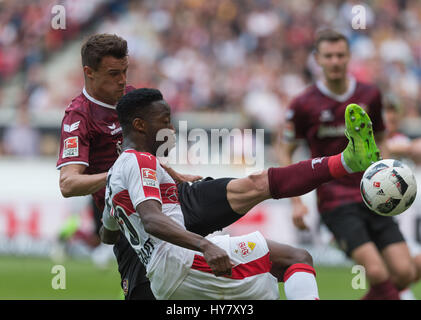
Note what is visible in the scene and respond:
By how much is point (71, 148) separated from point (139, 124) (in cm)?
80

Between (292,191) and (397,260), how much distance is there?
2.38 meters

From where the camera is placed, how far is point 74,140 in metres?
5.41

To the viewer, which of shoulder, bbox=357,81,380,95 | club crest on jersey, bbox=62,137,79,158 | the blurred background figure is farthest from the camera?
the blurred background figure

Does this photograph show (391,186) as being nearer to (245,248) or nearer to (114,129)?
(245,248)

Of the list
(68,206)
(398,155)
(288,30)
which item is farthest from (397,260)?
(288,30)

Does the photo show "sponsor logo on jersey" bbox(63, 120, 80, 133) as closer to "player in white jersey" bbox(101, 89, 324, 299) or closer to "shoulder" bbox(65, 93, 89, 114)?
"shoulder" bbox(65, 93, 89, 114)

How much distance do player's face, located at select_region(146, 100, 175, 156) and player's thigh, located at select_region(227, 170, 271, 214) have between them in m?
0.53

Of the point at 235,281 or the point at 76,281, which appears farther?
the point at 76,281

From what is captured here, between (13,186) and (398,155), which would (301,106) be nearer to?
(398,155)

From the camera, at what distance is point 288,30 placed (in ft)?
53.2

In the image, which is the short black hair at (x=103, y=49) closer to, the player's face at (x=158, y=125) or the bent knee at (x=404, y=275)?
the player's face at (x=158, y=125)

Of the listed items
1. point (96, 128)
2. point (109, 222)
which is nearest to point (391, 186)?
point (109, 222)

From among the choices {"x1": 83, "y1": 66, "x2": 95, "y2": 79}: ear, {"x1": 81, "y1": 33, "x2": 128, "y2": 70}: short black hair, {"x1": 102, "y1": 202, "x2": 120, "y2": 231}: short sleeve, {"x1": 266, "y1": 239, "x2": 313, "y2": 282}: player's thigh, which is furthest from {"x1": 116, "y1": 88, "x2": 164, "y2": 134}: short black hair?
{"x1": 266, "y1": 239, "x2": 313, "y2": 282}: player's thigh

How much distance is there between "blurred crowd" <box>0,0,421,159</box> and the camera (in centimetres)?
1487
